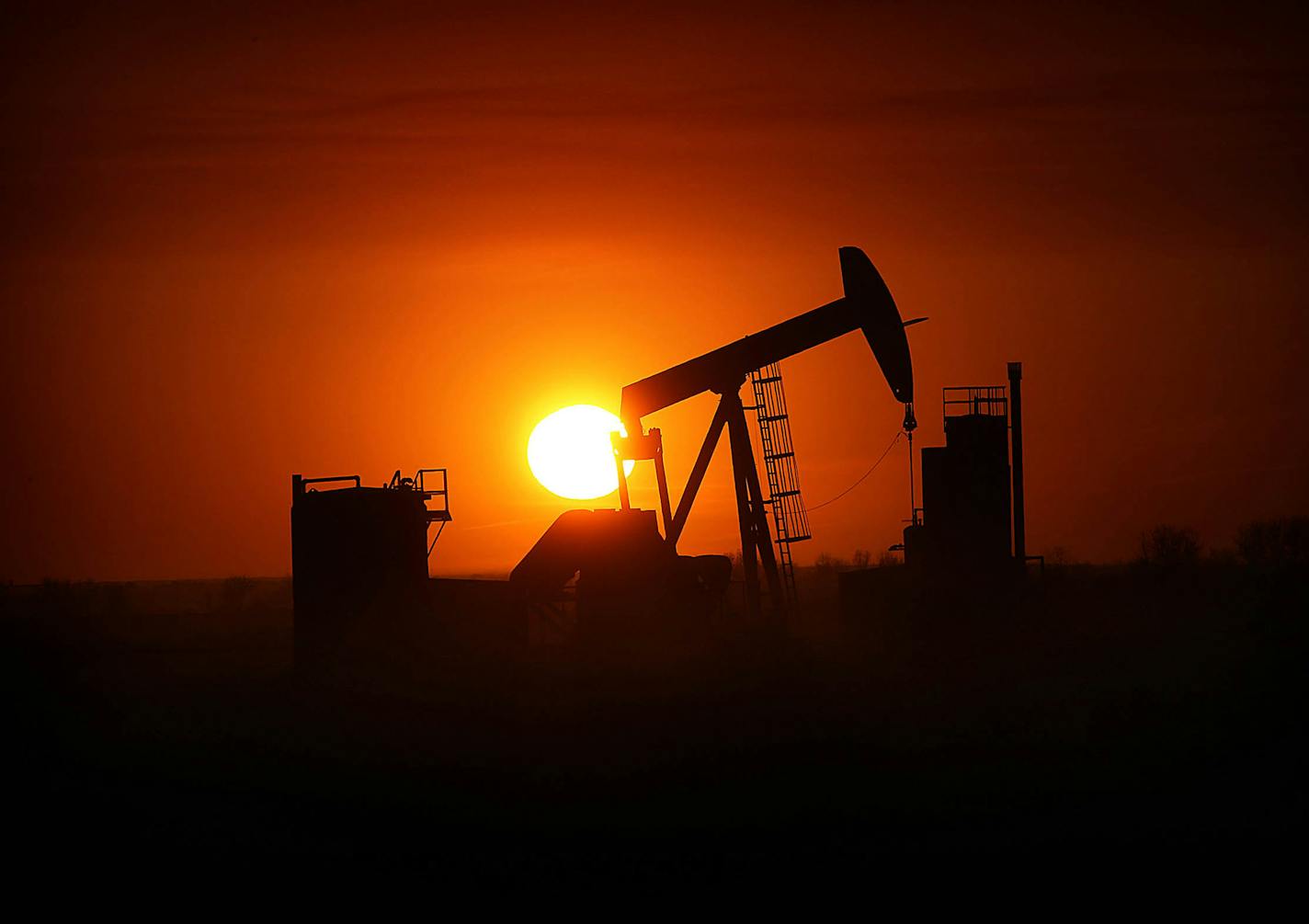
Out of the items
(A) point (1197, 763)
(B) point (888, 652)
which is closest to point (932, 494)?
(B) point (888, 652)

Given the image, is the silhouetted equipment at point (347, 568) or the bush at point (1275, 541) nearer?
the silhouetted equipment at point (347, 568)

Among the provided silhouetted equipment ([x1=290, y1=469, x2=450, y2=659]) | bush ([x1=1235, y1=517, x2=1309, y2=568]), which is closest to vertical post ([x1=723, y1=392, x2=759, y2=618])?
silhouetted equipment ([x1=290, y1=469, x2=450, y2=659])

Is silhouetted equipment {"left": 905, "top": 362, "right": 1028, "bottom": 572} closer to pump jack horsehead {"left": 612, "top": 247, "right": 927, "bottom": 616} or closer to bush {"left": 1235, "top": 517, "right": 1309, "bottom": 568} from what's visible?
pump jack horsehead {"left": 612, "top": 247, "right": 927, "bottom": 616}

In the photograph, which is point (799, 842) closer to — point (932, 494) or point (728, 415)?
point (728, 415)

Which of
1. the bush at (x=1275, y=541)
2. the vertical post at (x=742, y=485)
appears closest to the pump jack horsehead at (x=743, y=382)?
the vertical post at (x=742, y=485)

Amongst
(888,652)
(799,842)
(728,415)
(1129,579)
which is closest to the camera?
(799,842)

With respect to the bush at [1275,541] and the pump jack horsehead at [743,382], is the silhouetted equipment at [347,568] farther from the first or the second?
the bush at [1275,541]

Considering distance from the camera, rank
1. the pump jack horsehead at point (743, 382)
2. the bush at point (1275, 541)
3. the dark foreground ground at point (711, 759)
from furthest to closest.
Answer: the bush at point (1275, 541)
the pump jack horsehead at point (743, 382)
the dark foreground ground at point (711, 759)
